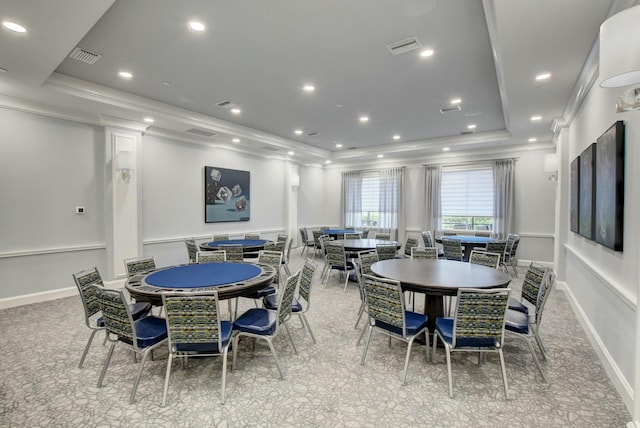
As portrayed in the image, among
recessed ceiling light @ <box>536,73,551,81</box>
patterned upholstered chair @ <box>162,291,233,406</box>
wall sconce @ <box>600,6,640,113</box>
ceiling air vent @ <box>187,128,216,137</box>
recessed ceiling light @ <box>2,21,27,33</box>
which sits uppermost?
ceiling air vent @ <box>187,128,216,137</box>

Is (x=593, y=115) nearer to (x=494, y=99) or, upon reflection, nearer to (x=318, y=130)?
(x=494, y=99)

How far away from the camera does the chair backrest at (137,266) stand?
357cm

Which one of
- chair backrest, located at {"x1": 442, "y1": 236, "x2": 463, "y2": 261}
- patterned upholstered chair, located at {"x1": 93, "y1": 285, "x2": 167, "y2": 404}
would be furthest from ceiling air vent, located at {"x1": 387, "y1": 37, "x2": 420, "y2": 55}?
chair backrest, located at {"x1": 442, "y1": 236, "x2": 463, "y2": 261}

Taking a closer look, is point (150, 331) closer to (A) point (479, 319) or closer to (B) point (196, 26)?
(A) point (479, 319)

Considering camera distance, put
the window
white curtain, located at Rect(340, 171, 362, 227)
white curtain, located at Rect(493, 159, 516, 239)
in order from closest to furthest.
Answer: white curtain, located at Rect(493, 159, 516, 239), the window, white curtain, located at Rect(340, 171, 362, 227)

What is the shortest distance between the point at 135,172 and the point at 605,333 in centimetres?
705

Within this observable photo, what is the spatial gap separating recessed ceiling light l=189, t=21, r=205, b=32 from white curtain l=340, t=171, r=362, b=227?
7.80m

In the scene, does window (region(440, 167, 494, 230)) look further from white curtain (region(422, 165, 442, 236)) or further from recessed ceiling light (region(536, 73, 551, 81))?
recessed ceiling light (region(536, 73, 551, 81))

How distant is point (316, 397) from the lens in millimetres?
2453

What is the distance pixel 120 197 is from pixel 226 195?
97.8 inches

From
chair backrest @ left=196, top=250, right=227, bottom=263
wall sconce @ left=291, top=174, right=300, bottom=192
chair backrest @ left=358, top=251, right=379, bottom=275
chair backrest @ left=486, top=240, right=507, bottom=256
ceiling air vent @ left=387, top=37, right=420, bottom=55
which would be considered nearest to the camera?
ceiling air vent @ left=387, top=37, right=420, bottom=55

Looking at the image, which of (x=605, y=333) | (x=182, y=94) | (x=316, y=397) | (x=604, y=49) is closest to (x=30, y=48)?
(x=182, y=94)

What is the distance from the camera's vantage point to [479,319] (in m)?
2.40

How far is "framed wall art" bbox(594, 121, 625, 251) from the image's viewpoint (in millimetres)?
2502
